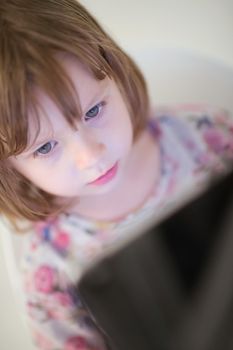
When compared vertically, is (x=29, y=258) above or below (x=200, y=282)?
below

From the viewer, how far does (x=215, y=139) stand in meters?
0.74

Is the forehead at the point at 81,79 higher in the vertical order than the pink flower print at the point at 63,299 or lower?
higher

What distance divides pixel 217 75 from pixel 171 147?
0.45 ft

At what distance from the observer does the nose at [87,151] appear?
1.61 ft

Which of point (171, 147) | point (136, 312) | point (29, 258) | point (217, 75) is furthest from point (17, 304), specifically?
point (217, 75)

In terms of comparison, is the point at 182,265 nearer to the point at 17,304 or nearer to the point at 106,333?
the point at 106,333

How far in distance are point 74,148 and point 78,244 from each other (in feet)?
0.80

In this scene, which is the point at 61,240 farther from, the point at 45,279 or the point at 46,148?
the point at 46,148

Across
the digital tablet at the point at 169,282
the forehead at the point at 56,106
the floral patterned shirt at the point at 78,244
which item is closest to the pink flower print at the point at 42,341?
the floral patterned shirt at the point at 78,244

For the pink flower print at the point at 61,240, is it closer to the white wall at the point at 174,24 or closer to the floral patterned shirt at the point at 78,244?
the floral patterned shirt at the point at 78,244

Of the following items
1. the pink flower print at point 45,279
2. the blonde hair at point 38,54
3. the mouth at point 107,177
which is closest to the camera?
the blonde hair at point 38,54

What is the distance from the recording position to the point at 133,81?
60 cm

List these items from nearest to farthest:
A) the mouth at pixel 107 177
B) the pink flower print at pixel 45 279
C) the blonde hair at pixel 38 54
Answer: the blonde hair at pixel 38 54 → the mouth at pixel 107 177 → the pink flower print at pixel 45 279

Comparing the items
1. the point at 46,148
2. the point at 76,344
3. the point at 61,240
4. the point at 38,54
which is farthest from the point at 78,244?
the point at 38,54
